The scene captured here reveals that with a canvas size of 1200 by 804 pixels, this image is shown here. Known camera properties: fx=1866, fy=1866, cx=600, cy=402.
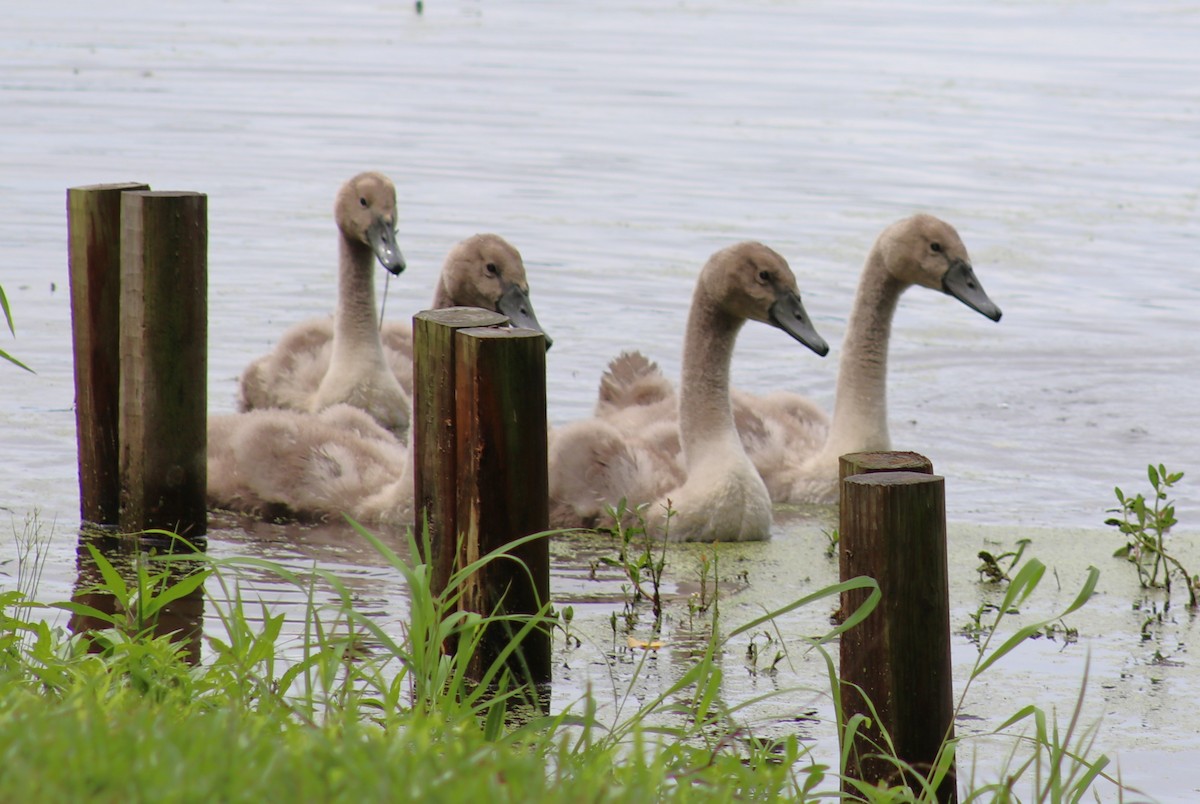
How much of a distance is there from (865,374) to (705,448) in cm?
108

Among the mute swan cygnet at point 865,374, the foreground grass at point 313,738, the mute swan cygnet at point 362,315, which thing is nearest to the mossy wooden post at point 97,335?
the mute swan cygnet at point 362,315

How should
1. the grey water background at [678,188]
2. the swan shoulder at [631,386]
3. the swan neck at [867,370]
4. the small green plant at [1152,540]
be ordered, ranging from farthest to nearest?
1. the grey water background at [678,188]
2. the swan shoulder at [631,386]
3. the swan neck at [867,370]
4. the small green plant at [1152,540]

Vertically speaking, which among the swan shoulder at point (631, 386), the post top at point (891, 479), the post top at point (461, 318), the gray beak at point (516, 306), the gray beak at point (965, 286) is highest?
the gray beak at point (965, 286)

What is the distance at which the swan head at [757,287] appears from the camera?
7438 mm

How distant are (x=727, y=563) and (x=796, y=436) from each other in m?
1.61

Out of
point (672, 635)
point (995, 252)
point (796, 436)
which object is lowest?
point (672, 635)

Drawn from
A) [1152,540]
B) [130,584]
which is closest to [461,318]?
[130,584]

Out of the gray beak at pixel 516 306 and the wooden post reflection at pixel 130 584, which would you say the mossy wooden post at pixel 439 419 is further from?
the gray beak at pixel 516 306

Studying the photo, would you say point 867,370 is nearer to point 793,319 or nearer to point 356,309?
point 793,319

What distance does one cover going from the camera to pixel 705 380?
24.5ft

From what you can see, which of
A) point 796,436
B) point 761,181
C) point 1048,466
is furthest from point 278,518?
point 761,181

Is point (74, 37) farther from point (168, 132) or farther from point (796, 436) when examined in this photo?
point (796, 436)

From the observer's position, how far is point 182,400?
6637 mm

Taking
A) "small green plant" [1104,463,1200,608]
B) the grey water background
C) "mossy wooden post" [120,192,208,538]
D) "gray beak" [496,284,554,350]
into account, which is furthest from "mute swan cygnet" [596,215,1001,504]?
"mossy wooden post" [120,192,208,538]
